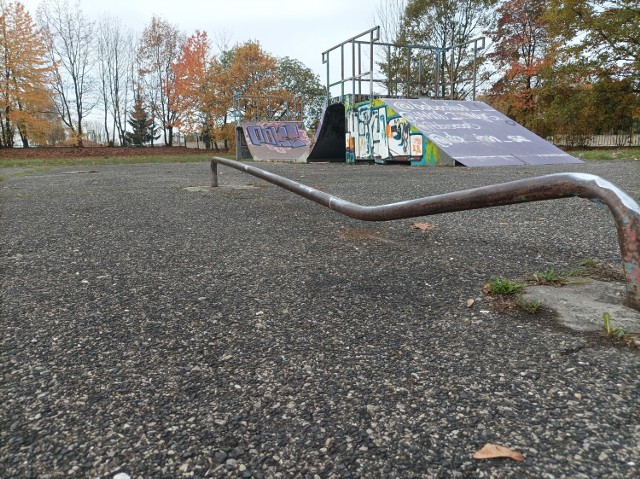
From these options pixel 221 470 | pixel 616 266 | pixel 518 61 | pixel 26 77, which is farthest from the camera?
pixel 518 61

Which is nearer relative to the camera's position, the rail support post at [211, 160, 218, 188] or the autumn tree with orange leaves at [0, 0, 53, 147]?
the rail support post at [211, 160, 218, 188]

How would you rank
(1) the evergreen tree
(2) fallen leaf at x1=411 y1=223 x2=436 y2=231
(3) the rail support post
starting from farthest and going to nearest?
(1) the evergreen tree → (3) the rail support post → (2) fallen leaf at x1=411 y1=223 x2=436 y2=231

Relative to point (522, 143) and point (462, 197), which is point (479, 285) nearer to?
point (462, 197)

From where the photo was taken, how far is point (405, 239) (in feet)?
10.5

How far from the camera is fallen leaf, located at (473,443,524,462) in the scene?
106 cm

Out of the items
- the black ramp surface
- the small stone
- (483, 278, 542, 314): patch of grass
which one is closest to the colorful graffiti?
the black ramp surface

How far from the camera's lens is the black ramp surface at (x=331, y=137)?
1578 centimetres

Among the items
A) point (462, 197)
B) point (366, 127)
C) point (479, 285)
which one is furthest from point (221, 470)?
point (366, 127)

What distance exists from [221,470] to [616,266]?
2264 mm

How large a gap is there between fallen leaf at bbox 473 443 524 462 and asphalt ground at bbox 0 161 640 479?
2 cm

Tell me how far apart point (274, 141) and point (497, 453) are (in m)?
18.0

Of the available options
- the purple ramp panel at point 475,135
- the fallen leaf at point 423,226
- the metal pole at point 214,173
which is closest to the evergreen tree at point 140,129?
the purple ramp panel at point 475,135

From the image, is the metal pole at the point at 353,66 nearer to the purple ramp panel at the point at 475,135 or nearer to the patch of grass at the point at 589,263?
the purple ramp panel at the point at 475,135

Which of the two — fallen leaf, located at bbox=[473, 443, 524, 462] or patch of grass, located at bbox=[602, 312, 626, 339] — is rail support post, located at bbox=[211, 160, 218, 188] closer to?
patch of grass, located at bbox=[602, 312, 626, 339]
